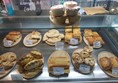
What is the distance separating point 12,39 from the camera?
55.9 inches

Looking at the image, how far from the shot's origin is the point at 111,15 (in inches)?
47.6

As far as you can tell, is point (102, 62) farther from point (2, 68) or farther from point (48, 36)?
point (2, 68)

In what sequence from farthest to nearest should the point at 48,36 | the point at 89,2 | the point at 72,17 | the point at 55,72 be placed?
1. the point at 89,2
2. the point at 48,36
3. the point at 55,72
4. the point at 72,17

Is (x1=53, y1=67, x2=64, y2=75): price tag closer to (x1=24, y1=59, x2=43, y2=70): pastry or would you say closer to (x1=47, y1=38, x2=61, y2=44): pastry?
(x1=24, y1=59, x2=43, y2=70): pastry

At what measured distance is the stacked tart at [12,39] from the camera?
138cm

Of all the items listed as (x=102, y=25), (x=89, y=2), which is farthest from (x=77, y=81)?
(x=89, y=2)

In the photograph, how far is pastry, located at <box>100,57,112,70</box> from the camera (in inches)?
45.5

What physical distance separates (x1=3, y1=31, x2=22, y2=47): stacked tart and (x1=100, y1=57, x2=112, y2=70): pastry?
2.60 ft

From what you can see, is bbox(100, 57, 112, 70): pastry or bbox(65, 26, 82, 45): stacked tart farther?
bbox(65, 26, 82, 45): stacked tart

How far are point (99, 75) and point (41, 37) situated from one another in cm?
66

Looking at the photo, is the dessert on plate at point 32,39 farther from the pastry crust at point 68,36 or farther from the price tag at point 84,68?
the price tag at point 84,68

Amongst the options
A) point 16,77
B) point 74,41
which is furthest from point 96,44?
point 16,77

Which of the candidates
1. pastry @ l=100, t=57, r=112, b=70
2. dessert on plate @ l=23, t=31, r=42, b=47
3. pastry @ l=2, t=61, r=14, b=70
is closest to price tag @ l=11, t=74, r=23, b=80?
pastry @ l=2, t=61, r=14, b=70

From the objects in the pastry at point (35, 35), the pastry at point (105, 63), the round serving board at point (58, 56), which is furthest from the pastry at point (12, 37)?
the pastry at point (105, 63)
